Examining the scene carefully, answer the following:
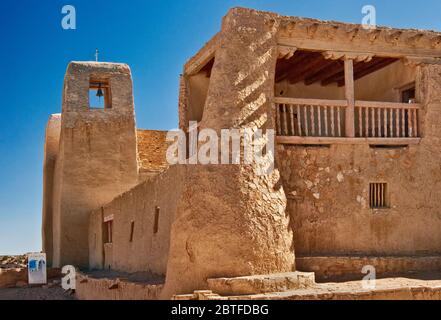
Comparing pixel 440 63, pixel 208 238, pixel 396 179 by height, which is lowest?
pixel 208 238

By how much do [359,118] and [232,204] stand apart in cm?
347

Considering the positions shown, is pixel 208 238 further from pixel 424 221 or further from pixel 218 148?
pixel 424 221

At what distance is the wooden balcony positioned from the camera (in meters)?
11.0

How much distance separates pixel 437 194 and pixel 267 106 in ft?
12.4

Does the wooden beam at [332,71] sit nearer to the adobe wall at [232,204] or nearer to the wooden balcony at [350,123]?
the wooden balcony at [350,123]

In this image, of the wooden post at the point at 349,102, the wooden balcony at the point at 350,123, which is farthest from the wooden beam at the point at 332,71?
the wooden balcony at the point at 350,123

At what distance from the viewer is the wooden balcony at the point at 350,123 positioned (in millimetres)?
11008

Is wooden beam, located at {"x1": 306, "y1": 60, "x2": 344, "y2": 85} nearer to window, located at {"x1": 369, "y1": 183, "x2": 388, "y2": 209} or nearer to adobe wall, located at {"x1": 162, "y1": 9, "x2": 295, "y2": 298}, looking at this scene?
adobe wall, located at {"x1": 162, "y1": 9, "x2": 295, "y2": 298}

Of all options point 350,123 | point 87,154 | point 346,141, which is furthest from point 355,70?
point 87,154

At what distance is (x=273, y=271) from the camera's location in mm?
9328

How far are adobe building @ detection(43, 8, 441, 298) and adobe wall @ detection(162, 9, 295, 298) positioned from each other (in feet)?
0.06

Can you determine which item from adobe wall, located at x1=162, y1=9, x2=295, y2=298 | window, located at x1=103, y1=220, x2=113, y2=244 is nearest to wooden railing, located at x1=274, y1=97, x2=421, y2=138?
adobe wall, located at x1=162, y1=9, x2=295, y2=298
